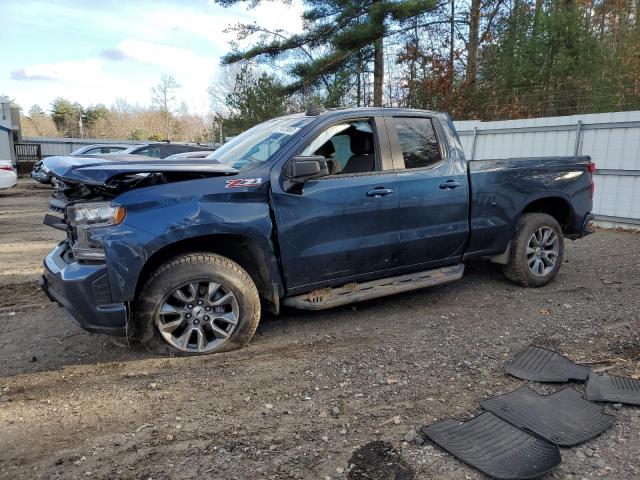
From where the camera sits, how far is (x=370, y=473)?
8.29 feet

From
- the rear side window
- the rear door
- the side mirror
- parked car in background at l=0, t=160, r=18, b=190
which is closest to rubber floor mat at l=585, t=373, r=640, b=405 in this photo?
the rear door

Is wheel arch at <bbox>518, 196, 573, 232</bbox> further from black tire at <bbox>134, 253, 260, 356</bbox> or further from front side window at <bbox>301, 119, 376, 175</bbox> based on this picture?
black tire at <bbox>134, 253, 260, 356</bbox>

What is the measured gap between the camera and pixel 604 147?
9.95 m

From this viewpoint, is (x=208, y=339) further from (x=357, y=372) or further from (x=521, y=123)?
(x=521, y=123)

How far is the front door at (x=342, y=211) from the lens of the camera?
4102mm

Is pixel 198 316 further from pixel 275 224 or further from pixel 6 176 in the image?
pixel 6 176

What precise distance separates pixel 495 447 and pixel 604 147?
360 inches

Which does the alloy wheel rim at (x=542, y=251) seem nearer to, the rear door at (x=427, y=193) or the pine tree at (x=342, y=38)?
the rear door at (x=427, y=193)

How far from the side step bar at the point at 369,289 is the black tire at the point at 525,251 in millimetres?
775

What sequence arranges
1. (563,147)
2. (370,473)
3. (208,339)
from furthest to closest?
1. (563,147)
2. (208,339)
3. (370,473)

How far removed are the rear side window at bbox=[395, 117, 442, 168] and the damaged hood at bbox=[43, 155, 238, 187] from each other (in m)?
1.74

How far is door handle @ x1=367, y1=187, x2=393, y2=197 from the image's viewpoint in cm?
443

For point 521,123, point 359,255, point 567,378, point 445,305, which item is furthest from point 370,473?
point 521,123

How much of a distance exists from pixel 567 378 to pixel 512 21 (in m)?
14.7
